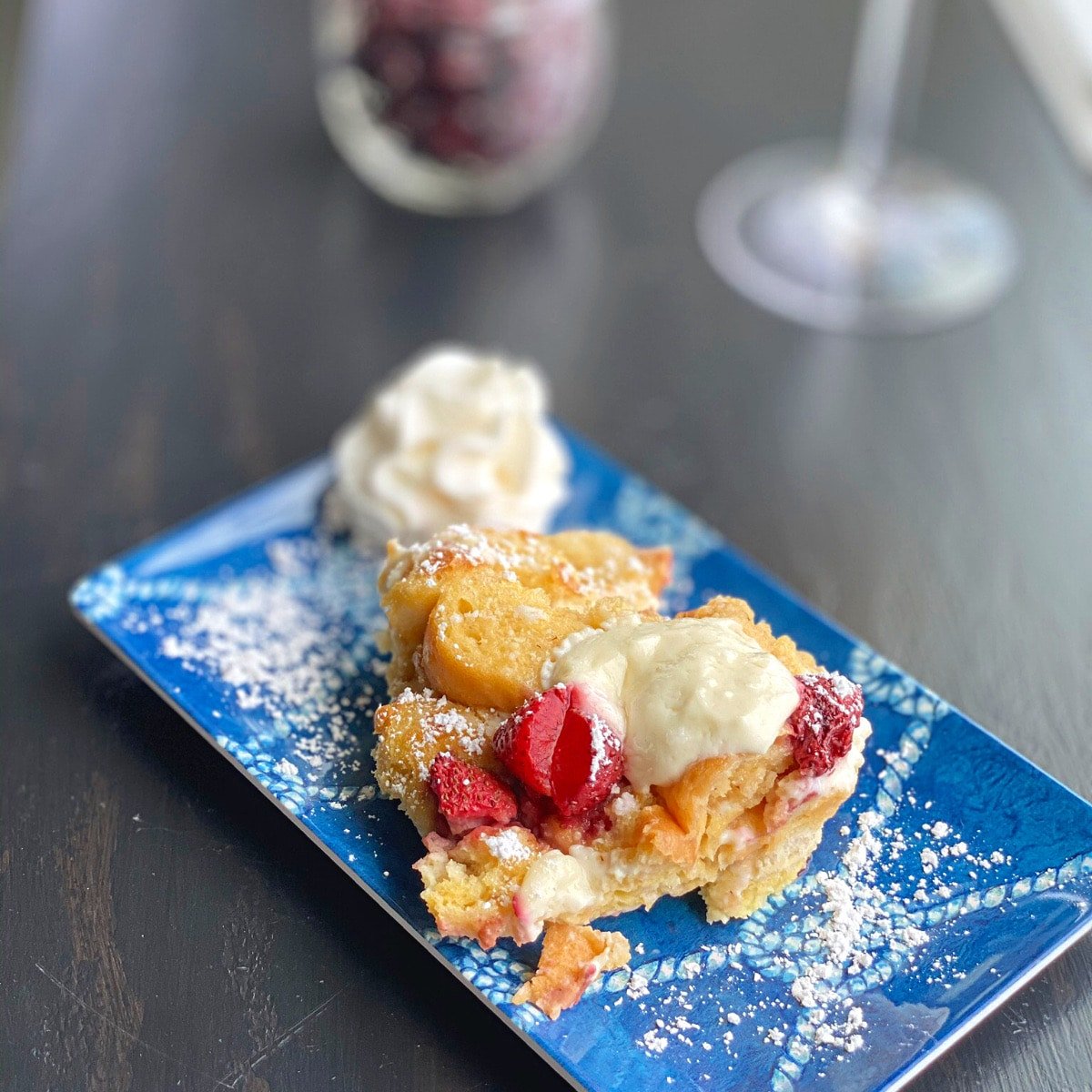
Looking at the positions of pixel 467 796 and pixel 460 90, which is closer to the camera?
pixel 467 796

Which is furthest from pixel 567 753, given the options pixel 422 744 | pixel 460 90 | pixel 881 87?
pixel 881 87

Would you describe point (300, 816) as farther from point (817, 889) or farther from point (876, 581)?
point (876, 581)

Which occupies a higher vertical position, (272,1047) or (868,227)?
(868,227)

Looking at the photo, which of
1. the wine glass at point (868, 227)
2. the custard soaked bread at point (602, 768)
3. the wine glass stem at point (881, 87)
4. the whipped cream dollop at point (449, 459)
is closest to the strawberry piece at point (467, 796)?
the custard soaked bread at point (602, 768)

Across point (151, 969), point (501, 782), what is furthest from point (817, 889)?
point (151, 969)

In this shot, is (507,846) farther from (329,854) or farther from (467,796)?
(329,854)
